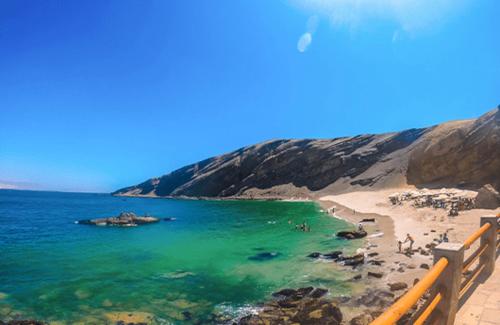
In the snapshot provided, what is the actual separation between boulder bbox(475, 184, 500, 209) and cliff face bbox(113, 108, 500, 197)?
40.7 meters

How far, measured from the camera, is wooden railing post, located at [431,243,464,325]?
5332 mm

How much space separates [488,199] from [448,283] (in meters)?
→ 36.3

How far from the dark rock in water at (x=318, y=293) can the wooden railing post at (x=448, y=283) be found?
11824mm

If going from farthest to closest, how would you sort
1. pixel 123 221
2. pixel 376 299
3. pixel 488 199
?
pixel 123 221 < pixel 488 199 < pixel 376 299

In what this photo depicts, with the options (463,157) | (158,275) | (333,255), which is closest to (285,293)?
(333,255)

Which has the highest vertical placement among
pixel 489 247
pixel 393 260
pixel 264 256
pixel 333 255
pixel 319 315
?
pixel 489 247

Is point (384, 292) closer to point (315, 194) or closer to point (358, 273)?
point (358, 273)

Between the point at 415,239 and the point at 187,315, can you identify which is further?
the point at 415,239

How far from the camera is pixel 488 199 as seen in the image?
33750 millimetres

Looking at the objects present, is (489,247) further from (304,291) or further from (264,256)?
(264,256)

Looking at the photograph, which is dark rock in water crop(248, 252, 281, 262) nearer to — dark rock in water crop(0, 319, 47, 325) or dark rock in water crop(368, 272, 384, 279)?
dark rock in water crop(368, 272, 384, 279)

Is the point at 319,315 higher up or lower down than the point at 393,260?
lower down

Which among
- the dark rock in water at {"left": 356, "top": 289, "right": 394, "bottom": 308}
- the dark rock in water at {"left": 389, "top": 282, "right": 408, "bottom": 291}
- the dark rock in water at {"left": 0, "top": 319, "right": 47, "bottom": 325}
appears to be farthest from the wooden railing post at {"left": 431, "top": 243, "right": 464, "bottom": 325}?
the dark rock in water at {"left": 0, "top": 319, "right": 47, "bottom": 325}

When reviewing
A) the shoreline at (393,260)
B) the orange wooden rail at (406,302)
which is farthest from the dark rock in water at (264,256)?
the orange wooden rail at (406,302)
